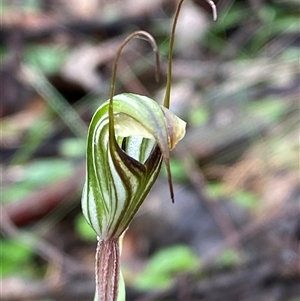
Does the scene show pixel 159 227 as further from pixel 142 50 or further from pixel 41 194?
pixel 142 50

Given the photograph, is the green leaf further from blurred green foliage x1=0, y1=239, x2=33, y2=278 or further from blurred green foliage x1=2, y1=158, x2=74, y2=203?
blurred green foliage x1=2, y1=158, x2=74, y2=203

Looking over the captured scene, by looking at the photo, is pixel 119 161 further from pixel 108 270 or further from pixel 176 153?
pixel 176 153

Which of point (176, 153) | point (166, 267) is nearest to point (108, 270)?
point (166, 267)

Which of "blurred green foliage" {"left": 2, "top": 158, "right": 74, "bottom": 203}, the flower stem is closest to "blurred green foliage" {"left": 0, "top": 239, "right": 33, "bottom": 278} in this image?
"blurred green foliage" {"left": 2, "top": 158, "right": 74, "bottom": 203}

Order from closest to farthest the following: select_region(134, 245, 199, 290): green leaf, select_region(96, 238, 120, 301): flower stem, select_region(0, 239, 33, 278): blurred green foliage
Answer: select_region(96, 238, 120, 301): flower stem → select_region(134, 245, 199, 290): green leaf → select_region(0, 239, 33, 278): blurred green foliage

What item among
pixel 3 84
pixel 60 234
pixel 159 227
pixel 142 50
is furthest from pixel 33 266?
pixel 142 50

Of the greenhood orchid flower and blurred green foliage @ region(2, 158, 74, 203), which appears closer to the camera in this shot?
the greenhood orchid flower
